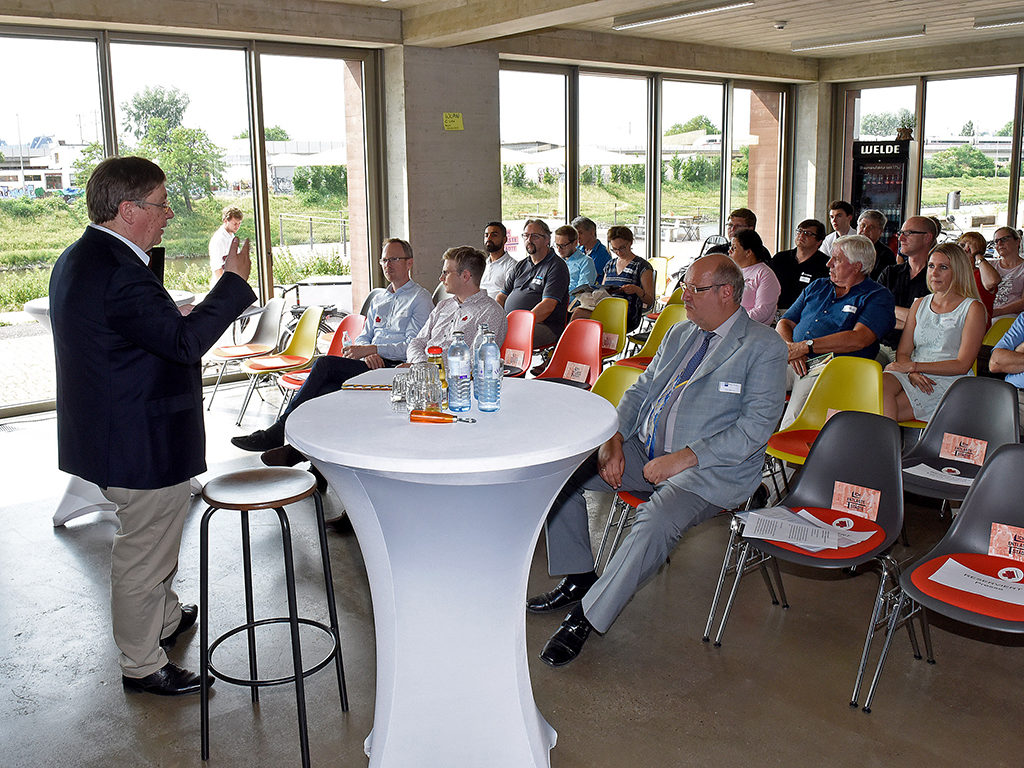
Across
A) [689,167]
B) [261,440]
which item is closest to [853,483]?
[261,440]

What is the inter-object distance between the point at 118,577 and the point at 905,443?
13.5 ft

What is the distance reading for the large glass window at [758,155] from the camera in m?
13.1

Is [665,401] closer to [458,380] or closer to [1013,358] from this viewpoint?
[458,380]

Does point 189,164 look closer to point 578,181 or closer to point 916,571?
point 578,181

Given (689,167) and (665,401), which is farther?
(689,167)

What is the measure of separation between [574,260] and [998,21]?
215 inches

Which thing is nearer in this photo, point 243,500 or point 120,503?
point 243,500

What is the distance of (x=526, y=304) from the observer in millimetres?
7781

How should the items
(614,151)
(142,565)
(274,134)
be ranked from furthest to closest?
(614,151), (274,134), (142,565)

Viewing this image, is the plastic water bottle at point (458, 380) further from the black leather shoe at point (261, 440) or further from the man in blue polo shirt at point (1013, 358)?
the man in blue polo shirt at point (1013, 358)

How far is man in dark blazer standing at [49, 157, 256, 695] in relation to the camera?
2992mm

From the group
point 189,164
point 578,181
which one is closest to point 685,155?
point 578,181

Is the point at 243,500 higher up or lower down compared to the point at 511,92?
lower down

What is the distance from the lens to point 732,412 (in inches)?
149
